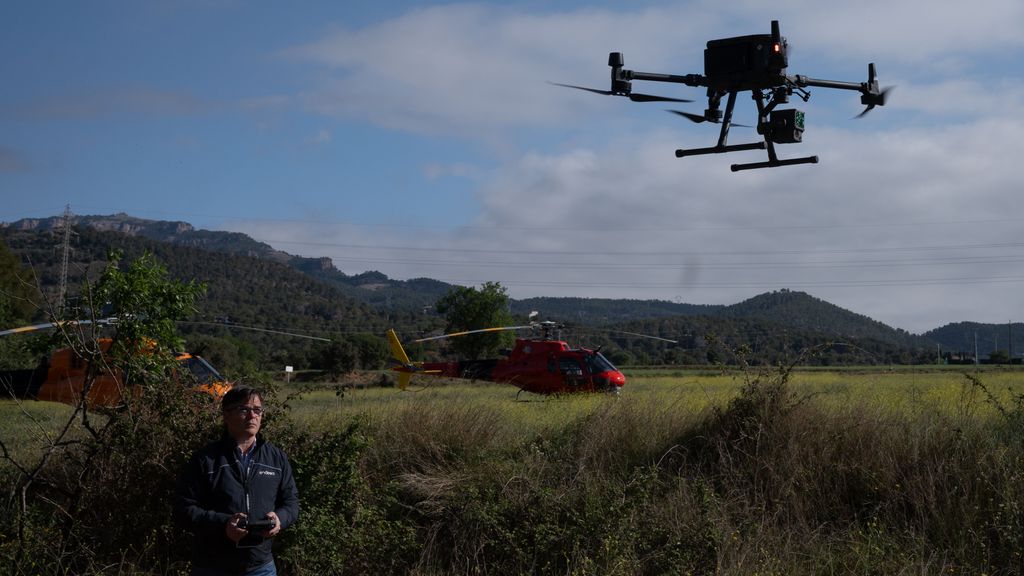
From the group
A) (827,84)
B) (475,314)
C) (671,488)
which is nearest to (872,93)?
(827,84)

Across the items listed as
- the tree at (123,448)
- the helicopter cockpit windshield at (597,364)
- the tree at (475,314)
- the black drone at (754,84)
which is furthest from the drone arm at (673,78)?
the tree at (475,314)

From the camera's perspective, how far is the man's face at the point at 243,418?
230 inches

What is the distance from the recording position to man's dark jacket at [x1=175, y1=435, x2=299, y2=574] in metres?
5.69

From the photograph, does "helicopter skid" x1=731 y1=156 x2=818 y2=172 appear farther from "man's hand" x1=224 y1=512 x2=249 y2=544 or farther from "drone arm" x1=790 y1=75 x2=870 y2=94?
"man's hand" x1=224 y1=512 x2=249 y2=544

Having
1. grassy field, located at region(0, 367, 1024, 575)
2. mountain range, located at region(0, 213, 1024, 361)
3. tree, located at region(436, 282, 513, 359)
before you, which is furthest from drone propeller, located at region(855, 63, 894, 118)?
mountain range, located at region(0, 213, 1024, 361)

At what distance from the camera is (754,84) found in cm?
944

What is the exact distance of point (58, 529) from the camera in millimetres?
8773

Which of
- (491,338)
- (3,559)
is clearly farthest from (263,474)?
(491,338)

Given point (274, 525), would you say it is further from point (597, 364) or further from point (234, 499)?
point (597, 364)

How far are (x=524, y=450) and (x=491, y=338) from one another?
46.7 m

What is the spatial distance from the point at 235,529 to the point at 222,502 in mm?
235

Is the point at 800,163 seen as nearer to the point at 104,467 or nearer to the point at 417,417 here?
the point at 417,417

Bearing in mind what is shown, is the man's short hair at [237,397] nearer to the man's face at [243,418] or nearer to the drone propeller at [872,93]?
the man's face at [243,418]

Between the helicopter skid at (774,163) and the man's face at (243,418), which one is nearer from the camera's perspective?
the man's face at (243,418)
